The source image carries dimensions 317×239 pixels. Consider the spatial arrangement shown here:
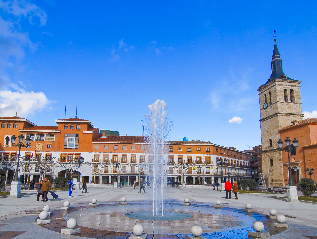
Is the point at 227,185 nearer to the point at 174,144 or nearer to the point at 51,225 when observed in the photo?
the point at 51,225

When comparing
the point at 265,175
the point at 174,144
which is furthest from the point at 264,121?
the point at 174,144

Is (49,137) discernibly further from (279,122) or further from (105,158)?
(279,122)

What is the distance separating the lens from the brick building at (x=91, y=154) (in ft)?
176

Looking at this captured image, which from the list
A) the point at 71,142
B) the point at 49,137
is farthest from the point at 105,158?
the point at 49,137

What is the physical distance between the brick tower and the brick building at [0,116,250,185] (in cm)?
910

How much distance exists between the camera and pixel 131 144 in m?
59.0

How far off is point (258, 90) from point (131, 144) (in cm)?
2839

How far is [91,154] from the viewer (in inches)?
2235

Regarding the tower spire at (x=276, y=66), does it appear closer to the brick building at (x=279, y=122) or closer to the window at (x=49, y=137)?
the brick building at (x=279, y=122)

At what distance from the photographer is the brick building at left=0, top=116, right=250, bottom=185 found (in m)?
53.8

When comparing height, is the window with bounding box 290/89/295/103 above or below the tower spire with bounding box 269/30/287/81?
below

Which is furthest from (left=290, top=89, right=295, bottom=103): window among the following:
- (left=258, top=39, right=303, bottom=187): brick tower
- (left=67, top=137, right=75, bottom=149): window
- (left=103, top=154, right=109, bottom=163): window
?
(left=67, top=137, right=75, bottom=149): window

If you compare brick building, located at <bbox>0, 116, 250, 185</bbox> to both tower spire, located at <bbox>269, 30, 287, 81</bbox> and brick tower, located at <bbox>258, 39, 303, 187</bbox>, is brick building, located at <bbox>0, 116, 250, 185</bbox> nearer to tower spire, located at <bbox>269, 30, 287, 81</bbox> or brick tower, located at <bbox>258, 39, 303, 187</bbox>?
brick tower, located at <bbox>258, 39, 303, 187</bbox>

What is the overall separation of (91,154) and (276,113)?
36459 millimetres
